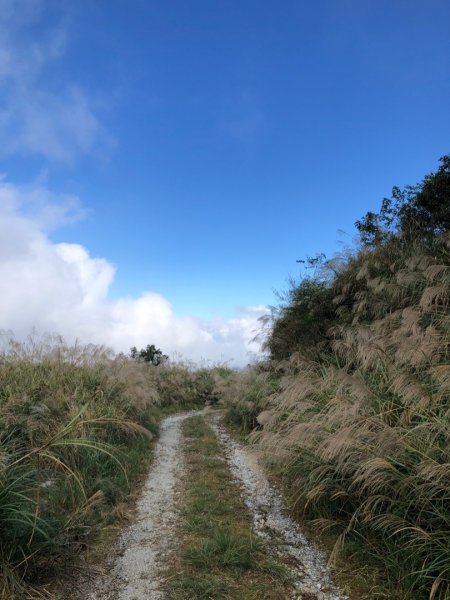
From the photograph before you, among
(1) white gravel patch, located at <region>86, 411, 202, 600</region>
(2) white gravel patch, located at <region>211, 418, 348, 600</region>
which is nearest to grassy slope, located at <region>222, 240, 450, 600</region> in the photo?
(2) white gravel patch, located at <region>211, 418, 348, 600</region>

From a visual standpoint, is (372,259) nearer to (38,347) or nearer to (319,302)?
(319,302)

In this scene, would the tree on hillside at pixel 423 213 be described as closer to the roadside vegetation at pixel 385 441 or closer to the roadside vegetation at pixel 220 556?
the roadside vegetation at pixel 385 441

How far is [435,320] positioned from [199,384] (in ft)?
44.1

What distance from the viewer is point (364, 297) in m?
8.62

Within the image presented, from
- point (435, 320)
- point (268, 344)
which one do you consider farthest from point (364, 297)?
point (268, 344)

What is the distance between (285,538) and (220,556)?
915 mm

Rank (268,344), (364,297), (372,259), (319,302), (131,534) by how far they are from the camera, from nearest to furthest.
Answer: (131,534) < (364,297) < (372,259) < (319,302) < (268,344)

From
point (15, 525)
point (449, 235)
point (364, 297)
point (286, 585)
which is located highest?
point (449, 235)

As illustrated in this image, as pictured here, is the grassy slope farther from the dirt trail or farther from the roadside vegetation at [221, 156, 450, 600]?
the dirt trail

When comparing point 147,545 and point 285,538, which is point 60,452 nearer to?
point 147,545

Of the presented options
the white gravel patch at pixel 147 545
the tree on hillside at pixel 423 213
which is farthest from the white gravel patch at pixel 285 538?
the tree on hillside at pixel 423 213

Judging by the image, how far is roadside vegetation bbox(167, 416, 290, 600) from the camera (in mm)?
3281

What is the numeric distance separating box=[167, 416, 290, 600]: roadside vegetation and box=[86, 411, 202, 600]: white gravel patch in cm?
15

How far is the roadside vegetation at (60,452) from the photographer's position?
3293mm
